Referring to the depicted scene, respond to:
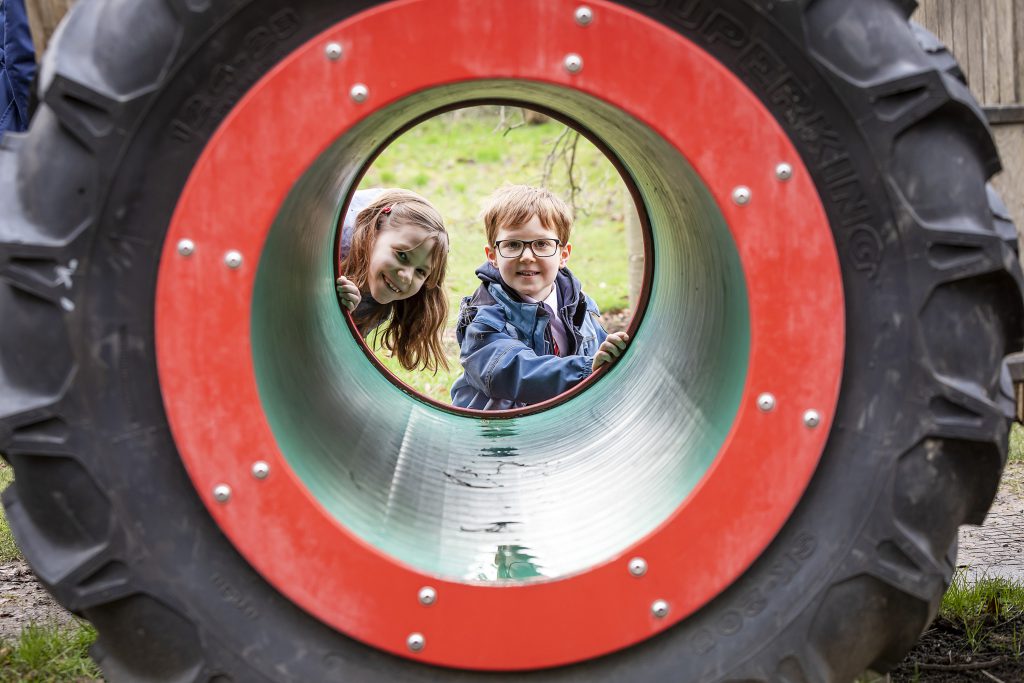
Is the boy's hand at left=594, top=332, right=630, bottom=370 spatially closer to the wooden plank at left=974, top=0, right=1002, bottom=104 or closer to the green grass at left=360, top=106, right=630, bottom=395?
the wooden plank at left=974, top=0, right=1002, bottom=104

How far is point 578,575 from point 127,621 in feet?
2.04

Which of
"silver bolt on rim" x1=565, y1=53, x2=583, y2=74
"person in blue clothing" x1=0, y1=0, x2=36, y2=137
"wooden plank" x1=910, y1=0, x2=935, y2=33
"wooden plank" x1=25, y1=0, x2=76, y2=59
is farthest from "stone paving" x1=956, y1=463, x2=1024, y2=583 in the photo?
"person in blue clothing" x1=0, y1=0, x2=36, y2=137

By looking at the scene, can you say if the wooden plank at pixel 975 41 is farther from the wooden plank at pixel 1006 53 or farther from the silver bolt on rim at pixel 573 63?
the silver bolt on rim at pixel 573 63

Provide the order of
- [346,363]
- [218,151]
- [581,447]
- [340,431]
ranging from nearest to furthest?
[218,151] < [340,431] < [581,447] < [346,363]

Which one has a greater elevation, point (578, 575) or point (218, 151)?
point (218, 151)

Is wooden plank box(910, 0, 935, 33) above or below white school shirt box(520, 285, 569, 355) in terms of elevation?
above

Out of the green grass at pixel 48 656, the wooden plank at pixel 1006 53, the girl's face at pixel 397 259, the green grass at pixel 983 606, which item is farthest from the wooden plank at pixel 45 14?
the green grass at pixel 983 606

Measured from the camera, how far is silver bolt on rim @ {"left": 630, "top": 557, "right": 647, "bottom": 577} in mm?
1391

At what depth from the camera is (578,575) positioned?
4.57 ft

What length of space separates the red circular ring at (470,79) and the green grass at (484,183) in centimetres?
382

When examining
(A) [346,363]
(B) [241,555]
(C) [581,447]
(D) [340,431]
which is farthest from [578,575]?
(A) [346,363]

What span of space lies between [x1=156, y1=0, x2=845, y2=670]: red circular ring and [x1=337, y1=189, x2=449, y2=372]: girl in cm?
193

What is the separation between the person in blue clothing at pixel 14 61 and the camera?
2.65 metres

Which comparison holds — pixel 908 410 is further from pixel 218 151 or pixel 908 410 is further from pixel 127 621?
pixel 127 621
